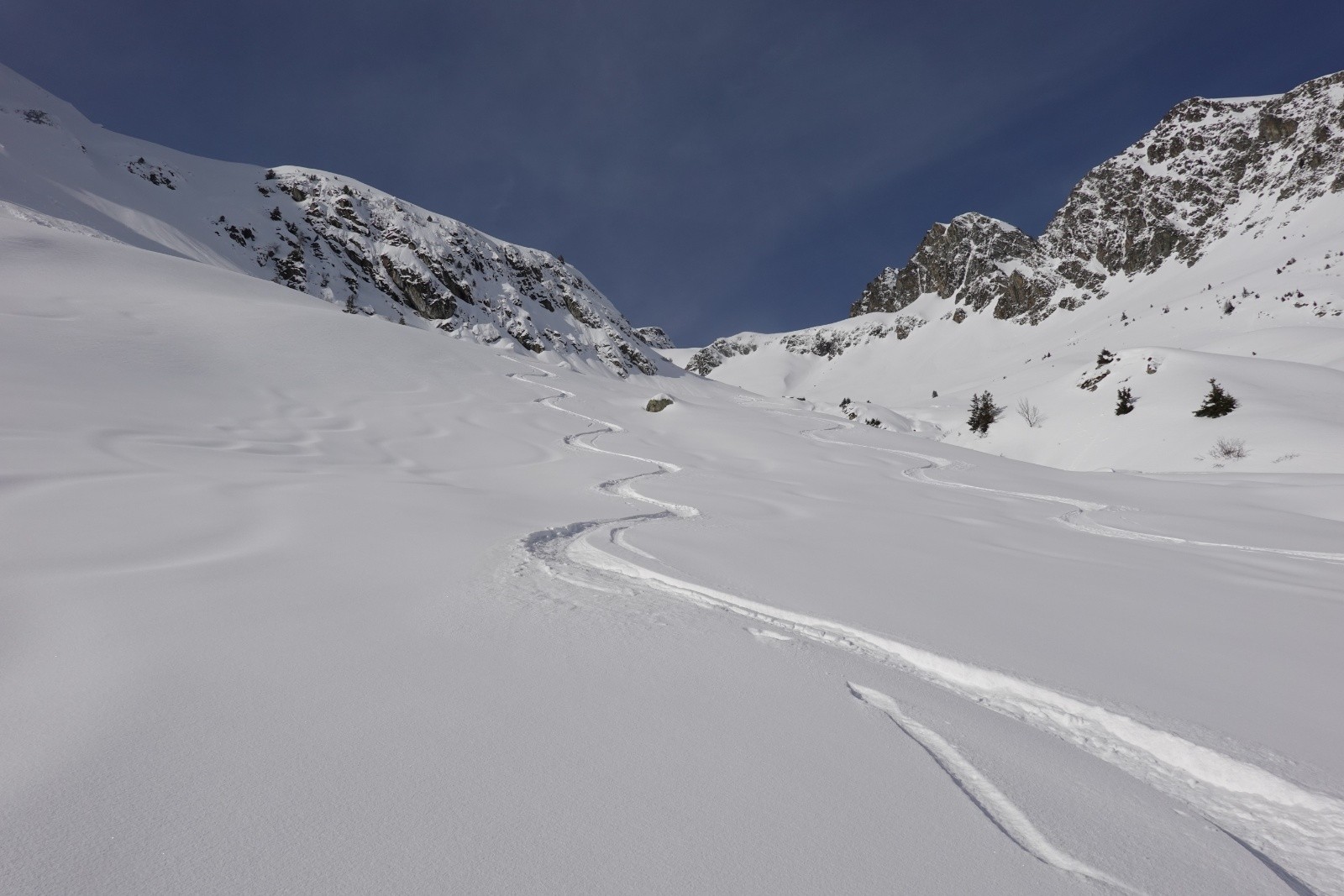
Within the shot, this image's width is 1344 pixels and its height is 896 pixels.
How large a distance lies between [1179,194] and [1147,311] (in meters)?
29.8

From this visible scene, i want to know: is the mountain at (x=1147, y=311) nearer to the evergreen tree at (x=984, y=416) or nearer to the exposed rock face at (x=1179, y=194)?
the exposed rock face at (x=1179, y=194)

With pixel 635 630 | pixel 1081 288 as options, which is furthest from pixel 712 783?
pixel 1081 288

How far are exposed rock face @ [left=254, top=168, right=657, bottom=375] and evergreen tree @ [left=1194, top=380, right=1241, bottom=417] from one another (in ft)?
172

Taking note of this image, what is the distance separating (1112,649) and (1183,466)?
18.4 meters

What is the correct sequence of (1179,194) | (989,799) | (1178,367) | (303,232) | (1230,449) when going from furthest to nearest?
1. (1179,194)
2. (303,232)
3. (1178,367)
4. (1230,449)
5. (989,799)

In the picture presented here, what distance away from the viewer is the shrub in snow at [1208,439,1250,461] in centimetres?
1560

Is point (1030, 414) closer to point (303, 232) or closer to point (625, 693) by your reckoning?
point (625, 693)

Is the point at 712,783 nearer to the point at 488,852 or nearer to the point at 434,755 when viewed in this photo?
the point at 488,852

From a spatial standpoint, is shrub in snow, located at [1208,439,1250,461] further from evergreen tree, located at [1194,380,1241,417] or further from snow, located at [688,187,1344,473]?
evergreen tree, located at [1194,380,1241,417]

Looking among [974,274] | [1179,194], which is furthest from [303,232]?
[974,274]

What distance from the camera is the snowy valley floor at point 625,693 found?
138cm

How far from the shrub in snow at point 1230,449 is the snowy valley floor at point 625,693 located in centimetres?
1306

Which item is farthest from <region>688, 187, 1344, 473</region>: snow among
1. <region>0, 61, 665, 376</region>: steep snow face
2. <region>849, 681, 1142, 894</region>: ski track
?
<region>0, 61, 665, 376</region>: steep snow face

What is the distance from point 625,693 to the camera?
2133 mm
